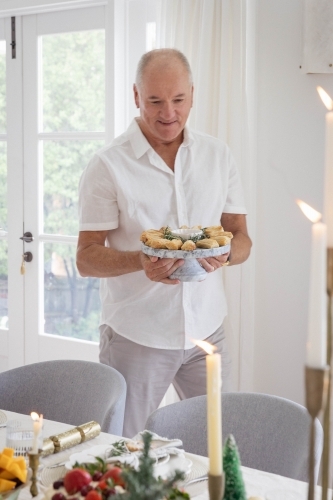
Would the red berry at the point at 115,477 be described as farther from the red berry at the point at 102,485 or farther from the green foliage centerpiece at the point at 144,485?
the green foliage centerpiece at the point at 144,485

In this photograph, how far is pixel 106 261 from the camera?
7.00 feet

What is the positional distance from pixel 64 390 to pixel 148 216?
24.0 inches

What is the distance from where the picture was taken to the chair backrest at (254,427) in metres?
1.69

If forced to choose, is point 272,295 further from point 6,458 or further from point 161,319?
point 6,458

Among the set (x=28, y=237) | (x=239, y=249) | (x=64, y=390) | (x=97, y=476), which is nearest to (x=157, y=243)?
(x=239, y=249)

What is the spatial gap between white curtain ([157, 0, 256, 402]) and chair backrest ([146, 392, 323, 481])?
1036 mm

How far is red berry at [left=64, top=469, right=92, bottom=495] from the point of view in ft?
3.44

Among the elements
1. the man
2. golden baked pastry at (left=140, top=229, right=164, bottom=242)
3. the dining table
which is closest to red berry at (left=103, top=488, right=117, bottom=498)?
the dining table

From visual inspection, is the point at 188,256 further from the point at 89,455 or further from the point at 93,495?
the point at 93,495

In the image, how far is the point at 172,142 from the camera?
2328 millimetres

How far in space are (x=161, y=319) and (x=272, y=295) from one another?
85 cm

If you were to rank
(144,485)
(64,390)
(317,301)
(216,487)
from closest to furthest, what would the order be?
(317,301)
(216,487)
(144,485)
(64,390)

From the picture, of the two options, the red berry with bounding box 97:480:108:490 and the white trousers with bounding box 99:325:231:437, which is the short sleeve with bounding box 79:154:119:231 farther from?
the red berry with bounding box 97:480:108:490

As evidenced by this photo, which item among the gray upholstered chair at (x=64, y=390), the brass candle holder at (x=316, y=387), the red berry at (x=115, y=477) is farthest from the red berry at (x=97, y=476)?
the gray upholstered chair at (x=64, y=390)
